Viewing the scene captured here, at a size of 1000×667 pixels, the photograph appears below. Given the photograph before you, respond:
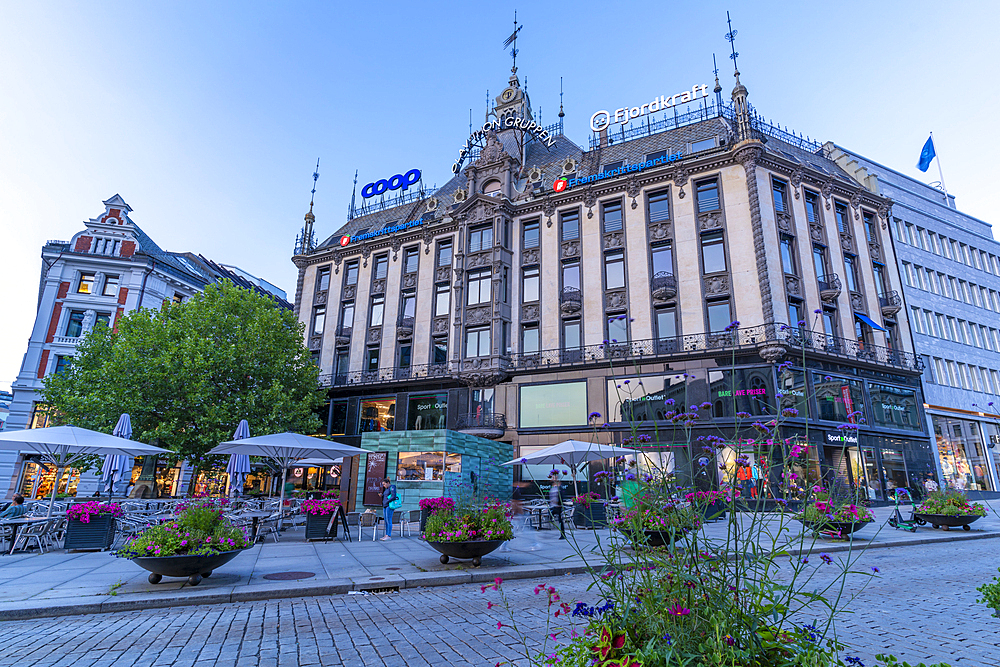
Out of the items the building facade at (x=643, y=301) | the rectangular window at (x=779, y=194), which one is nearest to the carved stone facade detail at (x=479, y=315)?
the building facade at (x=643, y=301)

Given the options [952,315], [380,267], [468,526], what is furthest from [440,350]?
[952,315]

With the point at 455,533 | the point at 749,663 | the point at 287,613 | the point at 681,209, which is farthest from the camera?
the point at 681,209

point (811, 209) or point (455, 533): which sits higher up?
point (811, 209)

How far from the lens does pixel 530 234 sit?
3203 cm

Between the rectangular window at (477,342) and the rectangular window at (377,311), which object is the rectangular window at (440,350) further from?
the rectangular window at (377,311)

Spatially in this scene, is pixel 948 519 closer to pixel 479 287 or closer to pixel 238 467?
pixel 238 467

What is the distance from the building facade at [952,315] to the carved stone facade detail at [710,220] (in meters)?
13.7

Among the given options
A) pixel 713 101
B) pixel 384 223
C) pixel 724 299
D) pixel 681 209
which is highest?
pixel 713 101

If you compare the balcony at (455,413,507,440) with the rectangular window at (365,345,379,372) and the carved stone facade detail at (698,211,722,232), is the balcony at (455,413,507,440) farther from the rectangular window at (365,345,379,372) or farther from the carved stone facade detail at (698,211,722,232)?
the carved stone facade detail at (698,211,722,232)

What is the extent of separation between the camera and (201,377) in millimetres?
23312

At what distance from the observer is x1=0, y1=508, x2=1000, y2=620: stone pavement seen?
739 cm

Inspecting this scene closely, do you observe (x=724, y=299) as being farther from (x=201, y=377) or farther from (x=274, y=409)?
(x=201, y=377)

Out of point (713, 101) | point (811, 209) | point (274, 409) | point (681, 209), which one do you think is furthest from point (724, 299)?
point (274, 409)

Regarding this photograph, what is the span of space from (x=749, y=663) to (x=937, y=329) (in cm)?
3905
